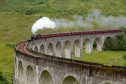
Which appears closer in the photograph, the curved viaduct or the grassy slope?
the curved viaduct

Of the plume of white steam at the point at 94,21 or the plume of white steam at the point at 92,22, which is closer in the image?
the plume of white steam at the point at 92,22

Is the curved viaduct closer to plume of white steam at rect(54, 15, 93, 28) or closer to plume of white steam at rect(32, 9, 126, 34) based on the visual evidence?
plume of white steam at rect(54, 15, 93, 28)

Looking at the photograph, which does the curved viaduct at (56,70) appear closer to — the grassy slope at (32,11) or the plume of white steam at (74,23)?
the grassy slope at (32,11)

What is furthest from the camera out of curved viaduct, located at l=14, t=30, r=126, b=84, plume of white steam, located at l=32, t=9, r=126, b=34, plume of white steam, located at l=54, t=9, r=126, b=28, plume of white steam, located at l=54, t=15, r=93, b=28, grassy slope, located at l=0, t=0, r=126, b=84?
plume of white steam, located at l=54, t=9, r=126, b=28

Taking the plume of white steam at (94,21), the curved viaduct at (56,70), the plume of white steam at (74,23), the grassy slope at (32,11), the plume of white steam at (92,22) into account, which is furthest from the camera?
the plume of white steam at (94,21)

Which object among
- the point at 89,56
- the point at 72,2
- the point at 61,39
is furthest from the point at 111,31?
the point at 72,2

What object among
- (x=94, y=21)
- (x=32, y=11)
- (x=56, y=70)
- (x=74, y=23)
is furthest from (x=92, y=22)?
(x=56, y=70)

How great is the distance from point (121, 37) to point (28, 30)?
160 feet

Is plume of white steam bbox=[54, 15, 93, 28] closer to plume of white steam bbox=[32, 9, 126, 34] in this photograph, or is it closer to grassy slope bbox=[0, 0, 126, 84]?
plume of white steam bbox=[32, 9, 126, 34]

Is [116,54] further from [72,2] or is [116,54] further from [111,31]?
[72,2]

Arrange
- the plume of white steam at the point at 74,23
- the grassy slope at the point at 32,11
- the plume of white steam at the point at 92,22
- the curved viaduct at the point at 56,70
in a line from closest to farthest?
the curved viaduct at the point at 56,70 < the grassy slope at the point at 32,11 < the plume of white steam at the point at 74,23 < the plume of white steam at the point at 92,22

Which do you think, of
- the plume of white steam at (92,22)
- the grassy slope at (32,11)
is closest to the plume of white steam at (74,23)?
the plume of white steam at (92,22)

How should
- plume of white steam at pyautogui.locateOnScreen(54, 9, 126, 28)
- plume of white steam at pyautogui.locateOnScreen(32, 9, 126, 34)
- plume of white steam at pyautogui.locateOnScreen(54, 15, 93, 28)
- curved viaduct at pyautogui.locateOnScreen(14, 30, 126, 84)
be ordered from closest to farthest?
curved viaduct at pyautogui.locateOnScreen(14, 30, 126, 84), plume of white steam at pyautogui.locateOnScreen(54, 15, 93, 28), plume of white steam at pyautogui.locateOnScreen(32, 9, 126, 34), plume of white steam at pyautogui.locateOnScreen(54, 9, 126, 28)

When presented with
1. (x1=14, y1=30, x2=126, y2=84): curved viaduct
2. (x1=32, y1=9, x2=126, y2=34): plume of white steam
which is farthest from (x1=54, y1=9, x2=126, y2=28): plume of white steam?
(x1=14, y1=30, x2=126, y2=84): curved viaduct
